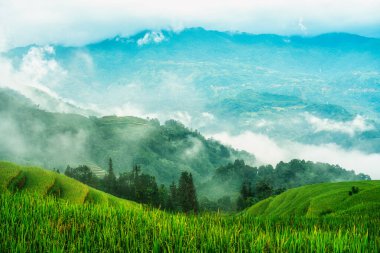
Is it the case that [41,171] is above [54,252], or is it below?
above

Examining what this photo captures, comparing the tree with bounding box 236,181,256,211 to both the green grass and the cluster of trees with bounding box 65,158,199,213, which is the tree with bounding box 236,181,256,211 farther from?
the green grass

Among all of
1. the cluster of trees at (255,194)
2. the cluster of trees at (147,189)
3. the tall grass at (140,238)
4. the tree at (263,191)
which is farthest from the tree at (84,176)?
the tall grass at (140,238)

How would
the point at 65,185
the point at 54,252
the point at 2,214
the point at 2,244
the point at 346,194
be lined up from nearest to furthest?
the point at 54,252 < the point at 2,244 < the point at 2,214 < the point at 65,185 < the point at 346,194

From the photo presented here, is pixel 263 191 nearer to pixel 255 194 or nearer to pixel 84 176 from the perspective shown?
pixel 255 194

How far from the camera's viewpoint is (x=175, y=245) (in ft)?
23.9

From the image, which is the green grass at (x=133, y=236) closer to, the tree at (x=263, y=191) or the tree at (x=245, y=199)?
the tree at (x=245, y=199)

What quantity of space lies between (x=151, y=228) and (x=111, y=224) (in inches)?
38.9

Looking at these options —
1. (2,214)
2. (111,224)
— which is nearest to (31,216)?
(2,214)

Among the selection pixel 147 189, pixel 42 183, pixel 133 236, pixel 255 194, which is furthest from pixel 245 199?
pixel 133 236

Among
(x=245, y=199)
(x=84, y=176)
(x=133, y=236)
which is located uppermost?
(x=84, y=176)

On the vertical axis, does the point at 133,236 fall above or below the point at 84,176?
below

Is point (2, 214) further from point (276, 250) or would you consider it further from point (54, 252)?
point (276, 250)

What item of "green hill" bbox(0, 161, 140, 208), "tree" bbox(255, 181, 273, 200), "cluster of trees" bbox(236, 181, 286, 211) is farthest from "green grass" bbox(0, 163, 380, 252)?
"tree" bbox(255, 181, 273, 200)

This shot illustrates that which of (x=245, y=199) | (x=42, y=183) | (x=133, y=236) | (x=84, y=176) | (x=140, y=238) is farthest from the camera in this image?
(x=245, y=199)
